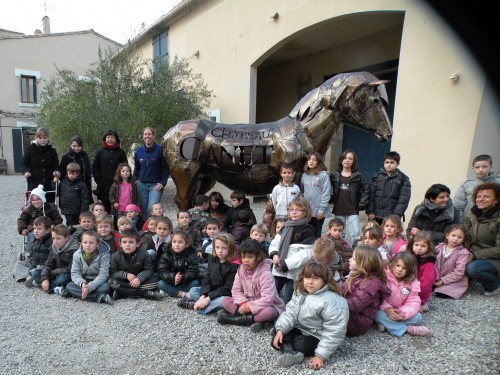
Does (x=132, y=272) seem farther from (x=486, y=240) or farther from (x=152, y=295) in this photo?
(x=486, y=240)

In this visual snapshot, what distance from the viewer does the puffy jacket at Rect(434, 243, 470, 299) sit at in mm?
3350

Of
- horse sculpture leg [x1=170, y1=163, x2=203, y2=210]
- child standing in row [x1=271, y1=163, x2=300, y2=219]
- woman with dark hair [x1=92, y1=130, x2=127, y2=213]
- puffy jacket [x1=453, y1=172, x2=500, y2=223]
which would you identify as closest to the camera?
puffy jacket [x1=453, y1=172, x2=500, y2=223]

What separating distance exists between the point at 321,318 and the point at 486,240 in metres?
2.21

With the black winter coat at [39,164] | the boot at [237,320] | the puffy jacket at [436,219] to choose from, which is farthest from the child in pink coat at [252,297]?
the black winter coat at [39,164]

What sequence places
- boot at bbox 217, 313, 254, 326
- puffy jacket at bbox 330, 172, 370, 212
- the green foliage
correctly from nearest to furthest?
boot at bbox 217, 313, 254, 326 → puffy jacket at bbox 330, 172, 370, 212 → the green foliage

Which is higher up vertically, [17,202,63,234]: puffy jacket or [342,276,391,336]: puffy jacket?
[17,202,63,234]: puffy jacket

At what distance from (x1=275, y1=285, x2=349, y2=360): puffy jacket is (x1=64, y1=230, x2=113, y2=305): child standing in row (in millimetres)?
1823

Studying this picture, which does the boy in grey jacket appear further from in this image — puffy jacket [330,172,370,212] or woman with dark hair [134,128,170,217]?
woman with dark hair [134,128,170,217]

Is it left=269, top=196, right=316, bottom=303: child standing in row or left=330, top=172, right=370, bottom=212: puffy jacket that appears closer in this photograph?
left=269, top=196, right=316, bottom=303: child standing in row

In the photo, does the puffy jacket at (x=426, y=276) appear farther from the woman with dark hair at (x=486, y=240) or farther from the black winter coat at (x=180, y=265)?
the black winter coat at (x=180, y=265)

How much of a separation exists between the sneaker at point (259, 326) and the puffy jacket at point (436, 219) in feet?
6.91

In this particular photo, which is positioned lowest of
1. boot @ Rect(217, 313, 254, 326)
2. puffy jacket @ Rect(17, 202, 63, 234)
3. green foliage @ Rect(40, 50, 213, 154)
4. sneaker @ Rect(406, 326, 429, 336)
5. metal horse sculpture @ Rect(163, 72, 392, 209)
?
boot @ Rect(217, 313, 254, 326)

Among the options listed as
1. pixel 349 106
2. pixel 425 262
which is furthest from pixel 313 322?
pixel 349 106

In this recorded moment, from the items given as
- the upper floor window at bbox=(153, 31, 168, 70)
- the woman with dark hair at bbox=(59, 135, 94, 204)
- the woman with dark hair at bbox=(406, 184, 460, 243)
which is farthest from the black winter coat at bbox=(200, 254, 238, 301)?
the upper floor window at bbox=(153, 31, 168, 70)
